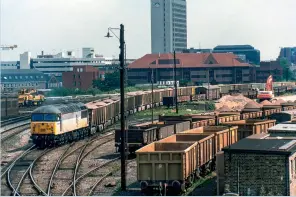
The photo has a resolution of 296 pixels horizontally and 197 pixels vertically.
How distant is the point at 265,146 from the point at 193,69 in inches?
5540

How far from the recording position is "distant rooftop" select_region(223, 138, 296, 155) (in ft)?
74.0

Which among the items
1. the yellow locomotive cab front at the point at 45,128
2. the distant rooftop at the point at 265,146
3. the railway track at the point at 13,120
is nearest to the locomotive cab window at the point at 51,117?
the yellow locomotive cab front at the point at 45,128

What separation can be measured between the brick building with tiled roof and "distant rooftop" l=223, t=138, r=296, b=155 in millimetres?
135496

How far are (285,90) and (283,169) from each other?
98979 millimetres

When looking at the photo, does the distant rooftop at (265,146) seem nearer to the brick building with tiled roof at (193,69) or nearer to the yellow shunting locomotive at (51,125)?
the yellow shunting locomotive at (51,125)

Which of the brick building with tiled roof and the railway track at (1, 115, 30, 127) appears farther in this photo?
the brick building with tiled roof

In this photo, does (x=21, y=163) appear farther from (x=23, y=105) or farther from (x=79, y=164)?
(x=23, y=105)

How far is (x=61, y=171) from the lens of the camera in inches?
1262

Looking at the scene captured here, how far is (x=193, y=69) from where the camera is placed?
164 meters

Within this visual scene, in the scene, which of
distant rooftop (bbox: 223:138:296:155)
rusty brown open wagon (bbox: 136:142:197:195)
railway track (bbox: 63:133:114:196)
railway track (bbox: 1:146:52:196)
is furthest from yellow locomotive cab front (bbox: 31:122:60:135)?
distant rooftop (bbox: 223:138:296:155)

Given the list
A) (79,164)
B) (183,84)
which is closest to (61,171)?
(79,164)

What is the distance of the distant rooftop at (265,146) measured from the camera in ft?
74.0

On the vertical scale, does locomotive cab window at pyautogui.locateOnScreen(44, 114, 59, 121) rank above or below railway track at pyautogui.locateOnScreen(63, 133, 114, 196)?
above

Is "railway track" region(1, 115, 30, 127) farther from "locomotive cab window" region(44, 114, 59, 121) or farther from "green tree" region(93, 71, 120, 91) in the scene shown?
"green tree" region(93, 71, 120, 91)
